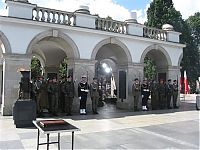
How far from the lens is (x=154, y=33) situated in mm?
15477

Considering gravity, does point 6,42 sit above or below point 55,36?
below

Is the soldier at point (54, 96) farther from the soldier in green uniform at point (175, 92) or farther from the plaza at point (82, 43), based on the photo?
the soldier in green uniform at point (175, 92)

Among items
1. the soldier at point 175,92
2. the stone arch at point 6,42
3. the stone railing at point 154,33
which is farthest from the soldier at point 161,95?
the stone arch at point 6,42

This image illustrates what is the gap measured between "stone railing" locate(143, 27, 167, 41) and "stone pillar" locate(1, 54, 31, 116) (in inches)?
292

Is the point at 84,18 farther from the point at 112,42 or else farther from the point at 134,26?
the point at 134,26

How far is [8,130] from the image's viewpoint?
7930 mm

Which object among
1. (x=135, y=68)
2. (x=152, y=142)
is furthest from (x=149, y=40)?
(x=152, y=142)

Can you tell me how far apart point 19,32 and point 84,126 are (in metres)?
5.14

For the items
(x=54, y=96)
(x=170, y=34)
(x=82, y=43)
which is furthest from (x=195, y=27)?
(x=54, y=96)

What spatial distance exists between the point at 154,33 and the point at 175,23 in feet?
49.9

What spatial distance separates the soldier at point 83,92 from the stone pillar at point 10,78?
266cm

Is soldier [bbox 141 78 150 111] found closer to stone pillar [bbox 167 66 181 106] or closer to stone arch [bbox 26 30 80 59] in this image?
stone pillar [bbox 167 66 181 106]

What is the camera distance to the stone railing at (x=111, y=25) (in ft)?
43.8

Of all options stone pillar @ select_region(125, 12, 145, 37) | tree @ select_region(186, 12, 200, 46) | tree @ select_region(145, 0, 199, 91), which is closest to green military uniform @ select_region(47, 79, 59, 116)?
stone pillar @ select_region(125, 12, 145, 37)
